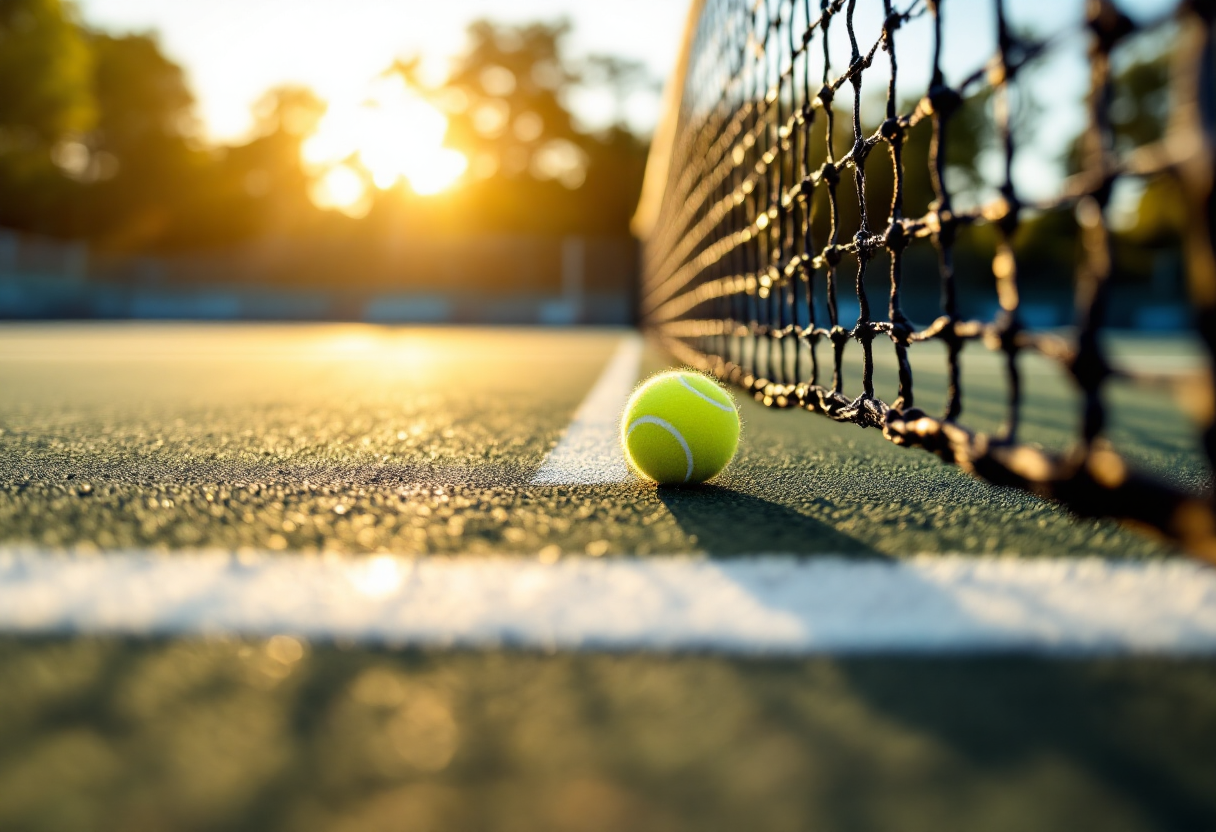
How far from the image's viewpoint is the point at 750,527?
127cm

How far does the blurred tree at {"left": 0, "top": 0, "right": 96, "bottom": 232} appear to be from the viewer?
21047mm

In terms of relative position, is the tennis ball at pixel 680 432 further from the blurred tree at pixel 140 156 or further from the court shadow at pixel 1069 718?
the blurred tree at pixel 140 156

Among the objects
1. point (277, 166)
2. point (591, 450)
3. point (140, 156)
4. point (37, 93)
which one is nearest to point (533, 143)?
point (277, 166)

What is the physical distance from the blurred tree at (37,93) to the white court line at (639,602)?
80.2 feet

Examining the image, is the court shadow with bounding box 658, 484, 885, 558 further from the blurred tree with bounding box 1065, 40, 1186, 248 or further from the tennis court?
the blurred tree with bounding box 1065, 40, 1186, 248

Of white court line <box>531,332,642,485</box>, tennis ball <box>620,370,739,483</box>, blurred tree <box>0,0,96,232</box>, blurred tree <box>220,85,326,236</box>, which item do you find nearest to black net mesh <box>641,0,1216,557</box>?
tennis ball <box>620,370,739,483</box>

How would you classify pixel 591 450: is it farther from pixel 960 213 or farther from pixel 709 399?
pixel 960 213

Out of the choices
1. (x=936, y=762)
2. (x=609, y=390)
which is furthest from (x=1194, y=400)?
(x=609, y=390)

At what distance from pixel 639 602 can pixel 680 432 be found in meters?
0.68

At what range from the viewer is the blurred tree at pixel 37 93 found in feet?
69.1

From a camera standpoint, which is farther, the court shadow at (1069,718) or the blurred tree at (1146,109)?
the blurred tree at (1146,109)

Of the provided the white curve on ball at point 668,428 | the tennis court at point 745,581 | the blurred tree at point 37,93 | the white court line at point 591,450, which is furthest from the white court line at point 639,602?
the blurred tree at point 37,93

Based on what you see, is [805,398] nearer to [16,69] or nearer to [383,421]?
[383,421]

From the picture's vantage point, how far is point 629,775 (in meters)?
0.62
